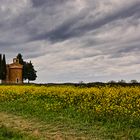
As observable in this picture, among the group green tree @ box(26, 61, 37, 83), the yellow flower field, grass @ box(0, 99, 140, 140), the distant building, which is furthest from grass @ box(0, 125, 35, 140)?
green tree @ box(26, 61, 37, 83)

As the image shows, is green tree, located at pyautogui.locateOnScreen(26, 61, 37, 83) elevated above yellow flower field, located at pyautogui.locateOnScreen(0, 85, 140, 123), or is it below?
above

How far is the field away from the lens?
557 inches

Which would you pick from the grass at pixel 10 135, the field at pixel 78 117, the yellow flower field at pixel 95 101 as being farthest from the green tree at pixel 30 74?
the grass at pixel 10 135

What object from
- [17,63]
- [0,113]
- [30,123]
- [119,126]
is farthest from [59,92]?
[17,63]

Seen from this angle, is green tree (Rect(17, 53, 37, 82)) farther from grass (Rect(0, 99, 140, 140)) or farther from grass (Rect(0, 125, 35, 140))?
grass (Rect(0, 125, 35, 140))

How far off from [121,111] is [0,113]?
6.67m

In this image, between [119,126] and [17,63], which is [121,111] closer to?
[119,126]

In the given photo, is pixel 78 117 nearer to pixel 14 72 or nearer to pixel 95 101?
pixel 95 101

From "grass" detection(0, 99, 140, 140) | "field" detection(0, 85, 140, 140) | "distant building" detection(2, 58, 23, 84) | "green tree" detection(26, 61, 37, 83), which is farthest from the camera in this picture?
"green tree" detection(26, 61, 37, 83)

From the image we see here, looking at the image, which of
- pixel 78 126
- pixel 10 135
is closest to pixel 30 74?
pixel 78 126

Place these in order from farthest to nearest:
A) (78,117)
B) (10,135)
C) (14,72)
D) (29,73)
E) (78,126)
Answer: (29,73) → (14,72) → (78,117) → (78,126) → (10,135)

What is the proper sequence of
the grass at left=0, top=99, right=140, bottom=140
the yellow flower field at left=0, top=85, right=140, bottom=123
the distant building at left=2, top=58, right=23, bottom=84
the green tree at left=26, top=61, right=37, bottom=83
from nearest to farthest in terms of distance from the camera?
1. the grass at left=0, top=99, right=140, bottom=140
2. the yellow flower field at left=0, top=85, right=140, bottom=123
3. the distant building at left=2, top=58, right=23, bottom=84
4. the green tree at left=26, top=61, right=37, bottom=83

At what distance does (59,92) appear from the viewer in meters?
26.8

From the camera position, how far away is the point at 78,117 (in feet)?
57.0
